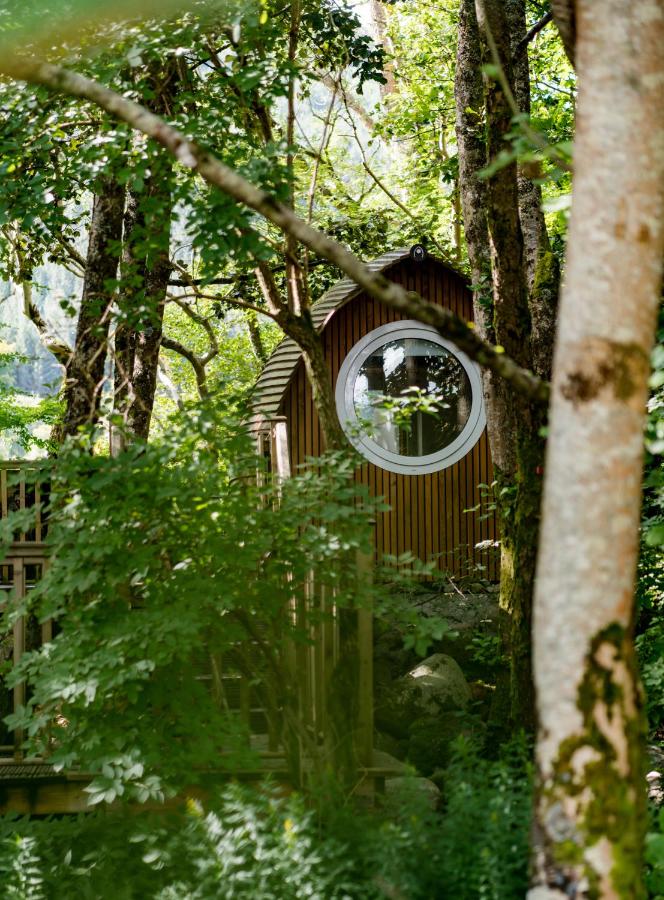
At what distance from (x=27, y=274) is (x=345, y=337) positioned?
373 cm

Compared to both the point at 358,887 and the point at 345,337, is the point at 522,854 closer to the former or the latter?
the point at 358,887

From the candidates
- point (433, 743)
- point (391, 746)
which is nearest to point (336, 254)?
point (433, 743)

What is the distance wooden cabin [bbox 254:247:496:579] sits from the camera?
38.2 feet

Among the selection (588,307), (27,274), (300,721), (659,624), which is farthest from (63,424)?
(588,307)

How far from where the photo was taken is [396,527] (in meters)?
11.7

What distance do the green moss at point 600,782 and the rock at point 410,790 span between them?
1176 mm

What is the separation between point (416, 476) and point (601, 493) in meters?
9.40

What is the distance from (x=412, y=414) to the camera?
11641 millimetres

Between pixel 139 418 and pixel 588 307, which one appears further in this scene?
pixel 139 418

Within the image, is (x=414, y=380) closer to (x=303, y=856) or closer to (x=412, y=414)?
(x=412, y=414)

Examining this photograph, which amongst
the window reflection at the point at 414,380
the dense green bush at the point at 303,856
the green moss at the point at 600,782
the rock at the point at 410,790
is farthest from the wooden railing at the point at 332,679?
the window reflection at the point at 414,380

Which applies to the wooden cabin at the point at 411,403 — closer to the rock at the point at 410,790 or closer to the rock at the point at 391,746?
the rock at the point at 391,746

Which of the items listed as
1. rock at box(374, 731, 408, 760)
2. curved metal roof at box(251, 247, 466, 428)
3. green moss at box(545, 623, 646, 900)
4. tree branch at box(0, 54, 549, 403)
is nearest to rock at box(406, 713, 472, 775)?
rock at box(374, 731, 408, 760)

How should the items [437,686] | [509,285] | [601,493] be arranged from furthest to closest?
[437,686] → [509,285] → [601,493]
